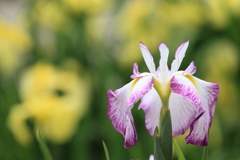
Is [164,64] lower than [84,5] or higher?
lower

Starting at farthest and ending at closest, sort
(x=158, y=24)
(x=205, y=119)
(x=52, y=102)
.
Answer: (x=158, y=24) < (x=52, y=102) < (x=205, y=119)

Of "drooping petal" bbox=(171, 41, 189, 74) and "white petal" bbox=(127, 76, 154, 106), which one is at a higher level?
"drooping petal" bbox=(171, 41, 189, 74)

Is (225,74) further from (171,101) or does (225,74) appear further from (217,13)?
(171,101)

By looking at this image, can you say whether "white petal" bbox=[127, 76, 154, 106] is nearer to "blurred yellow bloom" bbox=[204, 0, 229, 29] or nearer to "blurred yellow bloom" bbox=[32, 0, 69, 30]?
"blurred yellow bloom" bbox=[204, 0, 229, 29]

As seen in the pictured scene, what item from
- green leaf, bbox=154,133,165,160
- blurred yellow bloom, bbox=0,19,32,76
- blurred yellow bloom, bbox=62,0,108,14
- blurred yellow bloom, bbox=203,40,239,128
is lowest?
blurred yellow bloom, bbox=203,40,239,128

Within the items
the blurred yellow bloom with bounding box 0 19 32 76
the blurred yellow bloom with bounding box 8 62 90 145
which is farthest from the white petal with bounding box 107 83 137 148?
the blurred yellow bloom with bounding box 0 19 32 76

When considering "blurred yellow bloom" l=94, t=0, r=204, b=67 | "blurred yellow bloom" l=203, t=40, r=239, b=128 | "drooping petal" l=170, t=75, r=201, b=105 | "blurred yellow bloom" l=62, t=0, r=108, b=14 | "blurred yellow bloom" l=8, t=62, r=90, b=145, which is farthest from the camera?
"blurred yellow bloom" l=62, t=0, r=108, b=14

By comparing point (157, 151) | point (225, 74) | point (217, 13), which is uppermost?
point (217, 13)

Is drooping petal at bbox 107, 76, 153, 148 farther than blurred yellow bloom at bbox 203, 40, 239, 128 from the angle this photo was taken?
No

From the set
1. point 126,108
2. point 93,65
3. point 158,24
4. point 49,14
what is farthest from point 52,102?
point 126,108
